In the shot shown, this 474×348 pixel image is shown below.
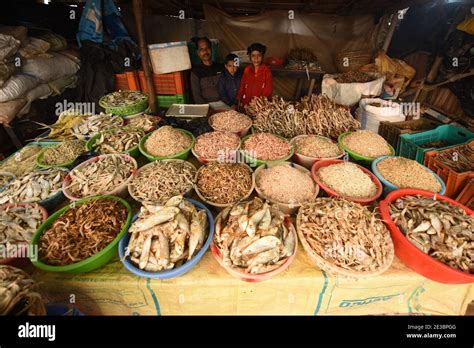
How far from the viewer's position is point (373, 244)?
1.80 metres

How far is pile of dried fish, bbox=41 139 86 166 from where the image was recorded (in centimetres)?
299

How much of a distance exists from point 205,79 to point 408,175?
14.0 ft

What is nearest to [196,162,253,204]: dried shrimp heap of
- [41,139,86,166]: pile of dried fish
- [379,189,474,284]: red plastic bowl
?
[379,189,474,284]: red plastic bowl

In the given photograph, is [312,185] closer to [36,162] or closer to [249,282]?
[249,282]

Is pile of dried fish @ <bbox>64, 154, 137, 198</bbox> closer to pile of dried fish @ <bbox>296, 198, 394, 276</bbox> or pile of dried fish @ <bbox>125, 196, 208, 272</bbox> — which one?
pile of dried fish @ <bbox>125, 196, 208, 272</bbox>

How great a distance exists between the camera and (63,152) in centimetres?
310

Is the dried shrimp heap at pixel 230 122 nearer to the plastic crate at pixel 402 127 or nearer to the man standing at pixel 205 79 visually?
the man standing at pixel 205 79

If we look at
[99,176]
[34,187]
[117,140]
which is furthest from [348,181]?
[34,187]

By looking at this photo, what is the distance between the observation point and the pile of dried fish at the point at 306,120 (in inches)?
134

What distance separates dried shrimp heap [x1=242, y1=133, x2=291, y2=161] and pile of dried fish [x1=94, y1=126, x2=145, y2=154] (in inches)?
58.6

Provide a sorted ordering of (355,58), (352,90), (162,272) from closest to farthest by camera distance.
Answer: (162,272)
(352,90)
(355,58)

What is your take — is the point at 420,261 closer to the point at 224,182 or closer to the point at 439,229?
the point at 439,229

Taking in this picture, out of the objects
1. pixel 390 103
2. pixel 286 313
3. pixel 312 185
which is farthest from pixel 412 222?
pixel 390 103

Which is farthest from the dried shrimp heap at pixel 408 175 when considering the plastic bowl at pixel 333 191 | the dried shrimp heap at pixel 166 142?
the dried shrimp heap at pixel 166 142
